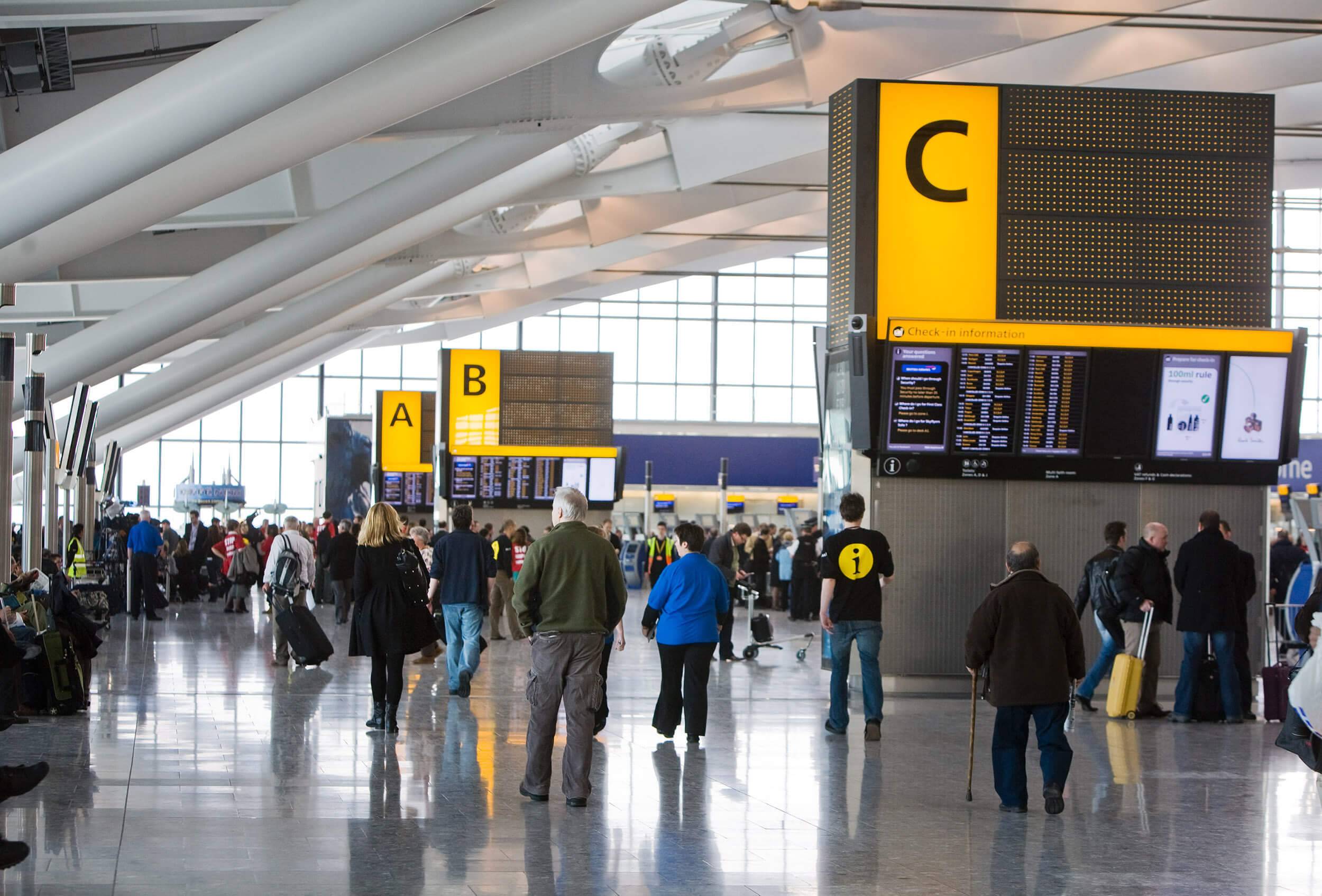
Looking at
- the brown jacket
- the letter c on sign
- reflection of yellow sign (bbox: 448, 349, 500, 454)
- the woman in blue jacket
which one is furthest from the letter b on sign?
the brown jacket

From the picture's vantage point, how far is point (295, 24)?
26.8 ft

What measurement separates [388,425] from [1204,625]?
24866 millimetres

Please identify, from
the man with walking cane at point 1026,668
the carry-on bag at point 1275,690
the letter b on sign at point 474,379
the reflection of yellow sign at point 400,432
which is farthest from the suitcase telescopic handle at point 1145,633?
the reflection of yellow sign at point 400,432

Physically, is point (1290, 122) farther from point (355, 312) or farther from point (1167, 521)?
point (355, 312)

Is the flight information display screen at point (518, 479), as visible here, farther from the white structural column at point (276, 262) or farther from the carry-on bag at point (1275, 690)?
the carry-on bag at point (1275, 690)

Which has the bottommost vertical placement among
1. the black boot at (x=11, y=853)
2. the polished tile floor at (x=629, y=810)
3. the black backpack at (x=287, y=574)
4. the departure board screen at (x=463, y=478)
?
the polished tile floor at (x=629, y=810)

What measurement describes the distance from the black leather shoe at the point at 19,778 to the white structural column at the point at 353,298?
11889 mm

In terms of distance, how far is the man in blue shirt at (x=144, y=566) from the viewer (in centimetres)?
2178

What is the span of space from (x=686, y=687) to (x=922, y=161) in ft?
17.0

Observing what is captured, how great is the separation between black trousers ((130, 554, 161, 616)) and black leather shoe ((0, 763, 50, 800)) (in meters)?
16.2

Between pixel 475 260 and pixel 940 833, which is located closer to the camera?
pixel 940 833

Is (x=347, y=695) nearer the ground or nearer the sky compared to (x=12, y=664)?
nearer the ground

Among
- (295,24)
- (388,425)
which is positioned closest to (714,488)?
(388,425)

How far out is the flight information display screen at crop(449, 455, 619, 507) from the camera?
27.3 metres
